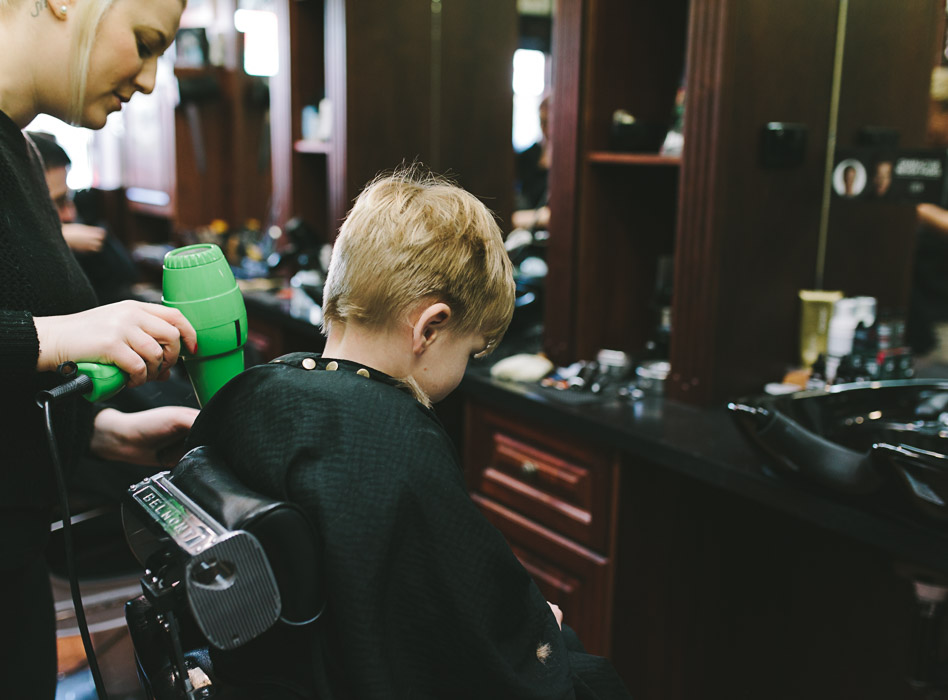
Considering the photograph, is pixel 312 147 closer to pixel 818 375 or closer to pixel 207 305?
pixel 818 375

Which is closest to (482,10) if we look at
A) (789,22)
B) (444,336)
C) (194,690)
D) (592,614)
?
(789,22)

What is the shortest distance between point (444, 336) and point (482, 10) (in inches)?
99.3

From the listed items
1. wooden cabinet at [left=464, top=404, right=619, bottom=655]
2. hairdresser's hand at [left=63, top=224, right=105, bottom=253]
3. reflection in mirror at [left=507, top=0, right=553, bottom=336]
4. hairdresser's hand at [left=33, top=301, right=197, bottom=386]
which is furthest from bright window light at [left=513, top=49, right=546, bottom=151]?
hairdresser's hand at [left=33, top=301, right=197, bottom=386]

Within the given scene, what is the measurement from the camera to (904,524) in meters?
1.38

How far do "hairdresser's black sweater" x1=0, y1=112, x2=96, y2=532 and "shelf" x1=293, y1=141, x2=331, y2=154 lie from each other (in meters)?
2.50

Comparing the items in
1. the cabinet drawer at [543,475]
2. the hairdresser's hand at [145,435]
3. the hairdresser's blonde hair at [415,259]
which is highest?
the hairdresser's blonde hair at [415,259]

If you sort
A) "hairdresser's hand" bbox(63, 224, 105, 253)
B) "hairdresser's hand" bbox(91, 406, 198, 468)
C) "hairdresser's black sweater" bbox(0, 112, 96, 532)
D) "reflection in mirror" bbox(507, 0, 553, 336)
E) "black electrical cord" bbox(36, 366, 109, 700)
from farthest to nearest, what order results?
"hairdresser's hand" bbox(63, 224, 105, 253) < "reflection in mirror" bbox(507, 0, 553, 336) < "hairdresser's hand" bbox(91, 406, 198, 468) < "hairdresser's black sweater" bbox(0, 112, 96, 532) < "black electrical cord" bbox(36, 366, 109, 700)

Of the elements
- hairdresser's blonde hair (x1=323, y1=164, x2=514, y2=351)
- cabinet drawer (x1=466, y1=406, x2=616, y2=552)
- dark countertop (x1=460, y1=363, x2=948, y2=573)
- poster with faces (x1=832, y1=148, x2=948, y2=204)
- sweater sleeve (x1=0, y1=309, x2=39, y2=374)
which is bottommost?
cabinet drawer (x1=466, y1=406, x2=616, y2=552)

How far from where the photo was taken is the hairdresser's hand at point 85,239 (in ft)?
11.9

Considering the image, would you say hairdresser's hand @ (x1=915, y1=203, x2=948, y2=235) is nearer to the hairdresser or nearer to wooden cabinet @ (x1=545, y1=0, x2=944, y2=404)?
wooden cabinet @ (x1=545, y1=0, x2=944, y2=404)

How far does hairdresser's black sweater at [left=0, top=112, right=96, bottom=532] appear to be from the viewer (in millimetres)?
1093

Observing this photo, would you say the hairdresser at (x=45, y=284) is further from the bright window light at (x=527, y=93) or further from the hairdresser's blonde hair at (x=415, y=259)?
the bright window light at (x=527, y=93)

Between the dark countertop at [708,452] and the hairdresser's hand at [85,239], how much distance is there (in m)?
2.03

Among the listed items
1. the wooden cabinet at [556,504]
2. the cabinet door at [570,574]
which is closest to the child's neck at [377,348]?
the wooden cabinet at [556,504]
